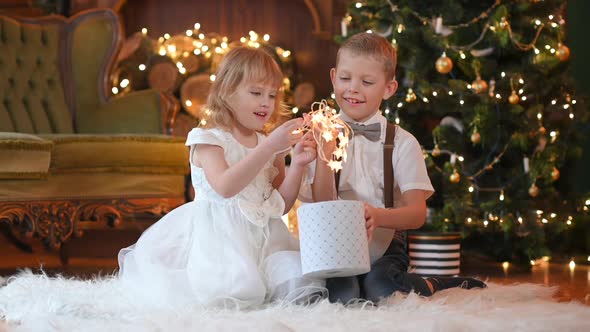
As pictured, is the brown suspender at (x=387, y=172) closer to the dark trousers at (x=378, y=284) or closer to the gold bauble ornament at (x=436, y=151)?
the dark trousers at (x=378, y=284)

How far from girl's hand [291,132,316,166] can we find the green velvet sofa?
4.44 ft

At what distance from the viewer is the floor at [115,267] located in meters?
3.24

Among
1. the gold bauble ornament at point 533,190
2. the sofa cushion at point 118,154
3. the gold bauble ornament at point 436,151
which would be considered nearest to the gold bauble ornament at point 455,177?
the gold bauble ornament at point 436,151

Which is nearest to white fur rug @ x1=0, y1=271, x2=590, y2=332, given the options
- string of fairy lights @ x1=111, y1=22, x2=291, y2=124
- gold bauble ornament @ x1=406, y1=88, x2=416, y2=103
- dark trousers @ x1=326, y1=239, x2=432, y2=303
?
dark trousers @ x1=326, y1=239, x2=432, y2=303

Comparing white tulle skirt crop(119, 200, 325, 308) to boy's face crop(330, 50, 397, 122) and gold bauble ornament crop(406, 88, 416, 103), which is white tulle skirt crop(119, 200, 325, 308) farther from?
gold bauble ornament crop(406, 88, 416, 103)

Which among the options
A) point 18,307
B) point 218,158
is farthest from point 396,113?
point 18,307

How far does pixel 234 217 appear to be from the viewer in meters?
2.33

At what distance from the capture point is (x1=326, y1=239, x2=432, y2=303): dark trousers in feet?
7.35

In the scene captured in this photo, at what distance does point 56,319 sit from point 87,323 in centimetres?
7

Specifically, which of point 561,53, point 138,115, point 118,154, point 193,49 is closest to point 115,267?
point 118,154

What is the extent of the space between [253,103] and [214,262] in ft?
1.39

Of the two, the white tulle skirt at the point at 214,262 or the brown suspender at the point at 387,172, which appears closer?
the white tulle skirt at the point at 214,262

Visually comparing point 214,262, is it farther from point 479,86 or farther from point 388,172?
point 479,86

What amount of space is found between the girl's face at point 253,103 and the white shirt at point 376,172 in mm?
208
